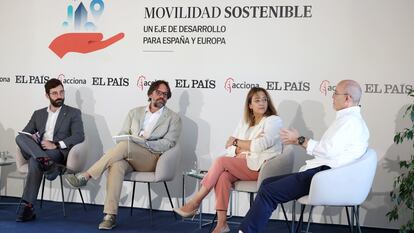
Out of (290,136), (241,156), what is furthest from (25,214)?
(290,136)

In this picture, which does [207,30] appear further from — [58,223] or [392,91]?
[58,223]

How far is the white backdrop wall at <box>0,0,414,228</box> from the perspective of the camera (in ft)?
19.4

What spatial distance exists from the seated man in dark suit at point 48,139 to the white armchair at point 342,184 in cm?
257

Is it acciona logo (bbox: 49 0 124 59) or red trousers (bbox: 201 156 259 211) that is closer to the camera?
red trousers (bbox: 201 156 259 211)

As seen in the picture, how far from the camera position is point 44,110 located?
255 inches

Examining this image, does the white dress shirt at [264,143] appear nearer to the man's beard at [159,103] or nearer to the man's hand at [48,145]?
the man's beard at [159,103]

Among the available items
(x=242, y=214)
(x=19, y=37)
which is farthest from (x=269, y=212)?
(x=19, y=37)

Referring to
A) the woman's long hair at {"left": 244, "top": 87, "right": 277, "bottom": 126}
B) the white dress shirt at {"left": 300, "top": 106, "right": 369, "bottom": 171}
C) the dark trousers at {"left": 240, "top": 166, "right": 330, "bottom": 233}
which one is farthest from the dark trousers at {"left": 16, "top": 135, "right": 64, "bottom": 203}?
the white dress shirt at {"left": 300, "top": 106, "right": 369, "bottom": 171}

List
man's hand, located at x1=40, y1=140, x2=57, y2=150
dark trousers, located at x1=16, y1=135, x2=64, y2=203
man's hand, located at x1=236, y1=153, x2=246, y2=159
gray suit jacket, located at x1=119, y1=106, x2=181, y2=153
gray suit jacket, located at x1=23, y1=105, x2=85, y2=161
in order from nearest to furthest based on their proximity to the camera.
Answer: man's hand, located at x1=236, y1=153, x2=246, y2=159 → dark trousers, located at x1=16, y1=135, x2=64, y2=203 → gray suit jacket, located at x1=119, y1=106, x2=181, y2=153 → man's hand, located at x1=40, y1=140, x2=57, y2=150 → gray suit jacket, located at x1=23, y1=105, x2=85, y2=161

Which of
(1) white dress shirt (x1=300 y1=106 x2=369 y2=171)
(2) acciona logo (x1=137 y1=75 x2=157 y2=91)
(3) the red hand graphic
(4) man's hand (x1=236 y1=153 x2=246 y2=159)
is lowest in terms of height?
(4) man's hand (x1=236 y1=153 x2=246 y2=159)

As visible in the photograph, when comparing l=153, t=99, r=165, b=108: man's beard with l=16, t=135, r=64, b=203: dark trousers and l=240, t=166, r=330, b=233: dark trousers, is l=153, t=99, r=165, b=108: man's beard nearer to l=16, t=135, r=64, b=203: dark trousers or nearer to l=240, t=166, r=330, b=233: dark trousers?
l=16, t=135, r=64, b=203: dark trousers

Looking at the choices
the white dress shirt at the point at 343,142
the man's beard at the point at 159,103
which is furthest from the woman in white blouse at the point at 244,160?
→ the man's beard at the point at 159,103

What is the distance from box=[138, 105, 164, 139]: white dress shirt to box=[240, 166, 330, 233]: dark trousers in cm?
180

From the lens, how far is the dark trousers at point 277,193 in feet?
15.1
